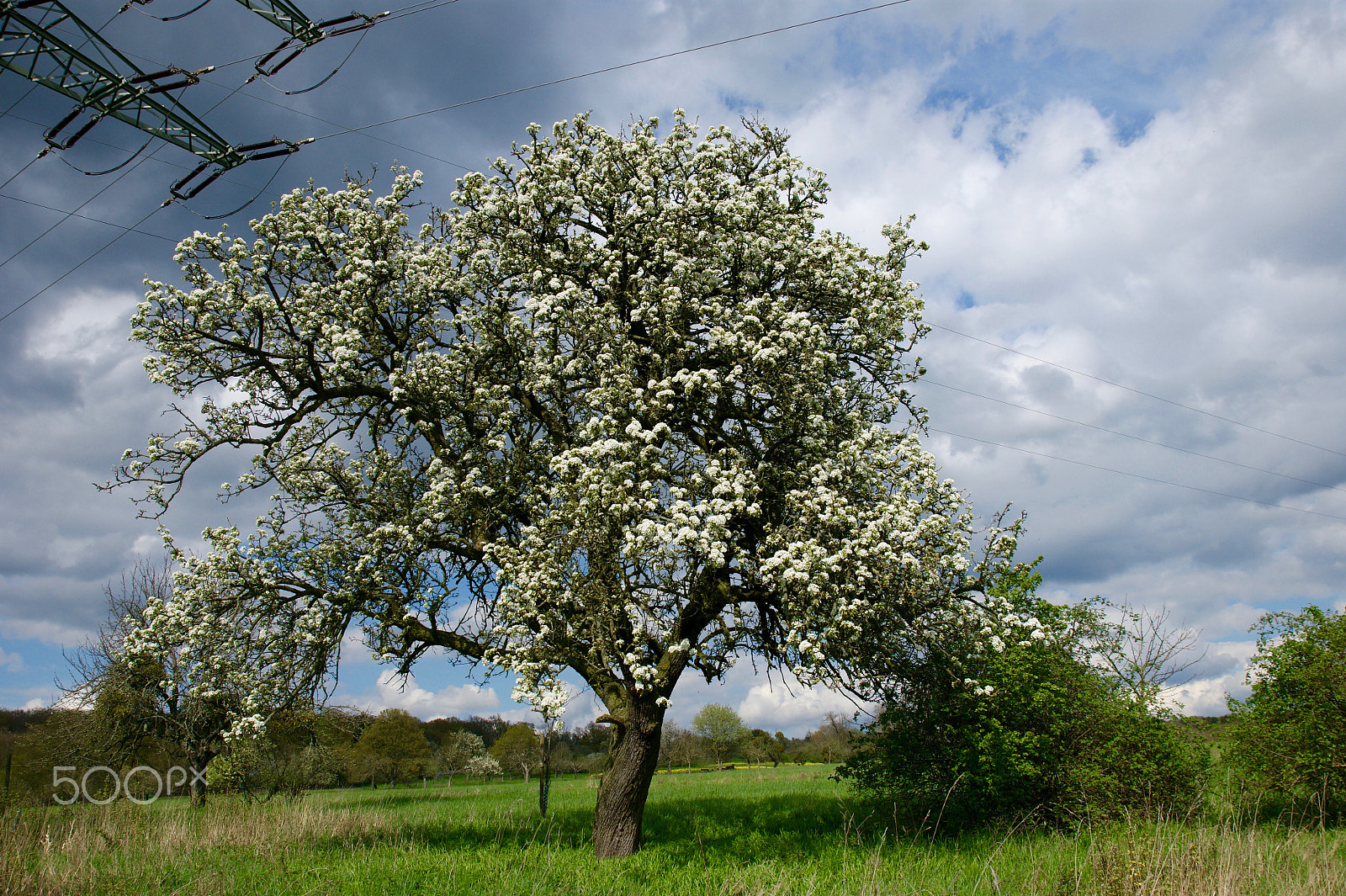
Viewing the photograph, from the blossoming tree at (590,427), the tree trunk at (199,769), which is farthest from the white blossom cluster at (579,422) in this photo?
the tree trunk at (199,769)

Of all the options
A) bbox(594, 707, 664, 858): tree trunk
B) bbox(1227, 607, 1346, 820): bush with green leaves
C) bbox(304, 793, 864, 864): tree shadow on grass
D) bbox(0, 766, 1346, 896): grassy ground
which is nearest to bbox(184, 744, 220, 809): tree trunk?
bbox(0, 766, 1346, 896): grassy ground

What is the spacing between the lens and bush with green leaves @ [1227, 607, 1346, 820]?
62.6 ft

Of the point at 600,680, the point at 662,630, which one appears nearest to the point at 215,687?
the point at 600,680

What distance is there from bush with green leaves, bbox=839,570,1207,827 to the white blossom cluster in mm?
3615

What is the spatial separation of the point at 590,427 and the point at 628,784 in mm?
6587

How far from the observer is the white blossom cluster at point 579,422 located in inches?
463

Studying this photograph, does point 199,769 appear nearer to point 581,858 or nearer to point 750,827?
point 581,858

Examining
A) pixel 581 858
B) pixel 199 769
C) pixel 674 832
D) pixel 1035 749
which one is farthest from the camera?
pixel 199 769

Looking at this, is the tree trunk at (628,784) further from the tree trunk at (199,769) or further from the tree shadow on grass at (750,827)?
the tree trunk at (199,769)

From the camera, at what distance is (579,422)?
13.9 m

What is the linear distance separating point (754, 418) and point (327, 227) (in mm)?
9826

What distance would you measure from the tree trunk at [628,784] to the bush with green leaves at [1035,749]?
5.39 metres

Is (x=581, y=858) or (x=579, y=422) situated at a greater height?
(x=579, y=422)

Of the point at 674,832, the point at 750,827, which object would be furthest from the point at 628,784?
the point at 750,827
